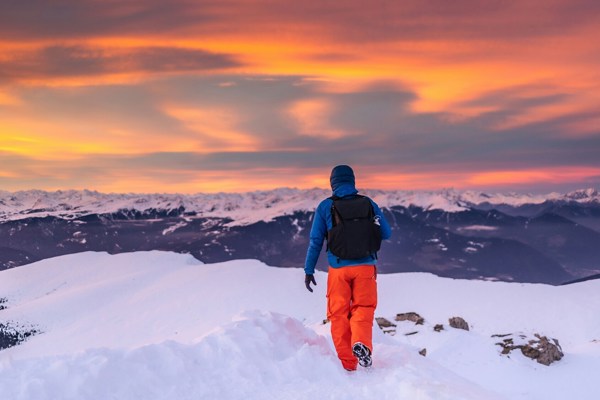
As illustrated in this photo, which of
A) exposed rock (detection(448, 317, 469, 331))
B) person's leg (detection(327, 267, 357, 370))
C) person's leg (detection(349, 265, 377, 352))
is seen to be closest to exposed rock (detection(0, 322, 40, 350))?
exposed rock (detection(448, 317, 469, 331))

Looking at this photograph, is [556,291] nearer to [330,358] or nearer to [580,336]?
[580,336]

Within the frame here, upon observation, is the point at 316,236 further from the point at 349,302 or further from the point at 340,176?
the point at 349,302

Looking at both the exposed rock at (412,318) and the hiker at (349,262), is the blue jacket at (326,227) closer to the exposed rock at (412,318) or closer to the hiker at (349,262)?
the hiker at (349,262)

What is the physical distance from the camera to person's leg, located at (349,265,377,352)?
767 centimetres

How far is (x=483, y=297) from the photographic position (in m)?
38.3

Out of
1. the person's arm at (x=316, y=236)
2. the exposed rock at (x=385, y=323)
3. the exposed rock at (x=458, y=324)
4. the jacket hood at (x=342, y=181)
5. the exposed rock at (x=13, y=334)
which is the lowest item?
the exposed rock at (x=13, y=334)

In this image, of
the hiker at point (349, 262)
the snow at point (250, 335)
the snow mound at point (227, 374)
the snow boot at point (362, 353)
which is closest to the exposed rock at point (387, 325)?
the snow at point (250, 335)

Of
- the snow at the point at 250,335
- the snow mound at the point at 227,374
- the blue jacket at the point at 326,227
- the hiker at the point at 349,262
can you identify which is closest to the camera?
the snow mound at the point at 227,374

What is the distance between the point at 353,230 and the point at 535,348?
19.3 m

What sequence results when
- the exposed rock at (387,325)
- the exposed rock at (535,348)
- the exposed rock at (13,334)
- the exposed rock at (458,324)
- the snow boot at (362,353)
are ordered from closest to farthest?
the snow boot at (362,353) → the exposed rock at (535,348) → the exposed rock at (387,325) → the exposed rock at (458,324) → the exposed rock at (13,334)

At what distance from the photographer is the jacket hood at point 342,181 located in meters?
8.18

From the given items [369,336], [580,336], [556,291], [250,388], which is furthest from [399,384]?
[556,291]

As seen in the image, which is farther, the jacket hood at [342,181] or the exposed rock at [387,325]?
the exposed rock at [387,325]

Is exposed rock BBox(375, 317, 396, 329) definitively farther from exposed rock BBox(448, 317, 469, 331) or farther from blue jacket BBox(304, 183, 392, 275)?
blue jacket BBox(304, 183, 392, 275)
